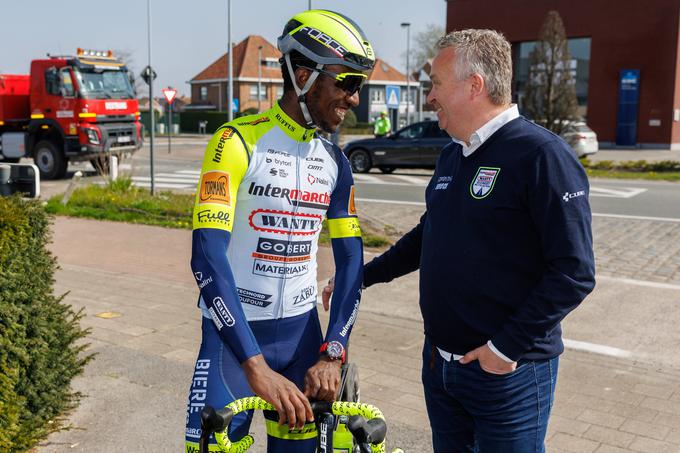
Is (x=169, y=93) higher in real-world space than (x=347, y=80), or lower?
higher

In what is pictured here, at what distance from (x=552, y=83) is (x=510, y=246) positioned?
2323cm

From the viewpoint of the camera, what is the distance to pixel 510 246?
2.37 meters

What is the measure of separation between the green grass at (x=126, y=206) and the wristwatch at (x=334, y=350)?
9.13 meters

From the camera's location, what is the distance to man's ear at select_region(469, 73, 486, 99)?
2.42 meters

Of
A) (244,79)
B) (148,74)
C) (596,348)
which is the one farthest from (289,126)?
(244,79)

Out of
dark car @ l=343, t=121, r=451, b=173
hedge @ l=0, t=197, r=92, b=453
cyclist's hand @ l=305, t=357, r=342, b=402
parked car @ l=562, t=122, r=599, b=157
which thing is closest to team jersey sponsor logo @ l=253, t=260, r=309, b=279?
cyclist's hand @ l=305, t=357, r=342, b=402

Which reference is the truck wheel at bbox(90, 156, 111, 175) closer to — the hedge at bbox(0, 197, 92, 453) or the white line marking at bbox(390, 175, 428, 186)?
the white line marking at bbox(390, 175, 428, 186)

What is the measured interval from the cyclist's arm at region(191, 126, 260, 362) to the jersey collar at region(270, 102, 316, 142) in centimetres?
19

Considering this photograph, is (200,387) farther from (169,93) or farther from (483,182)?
(169,93)

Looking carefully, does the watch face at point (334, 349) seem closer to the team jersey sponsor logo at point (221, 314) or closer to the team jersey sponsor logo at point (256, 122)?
the team jersey sponsor logo at point (221, 314)

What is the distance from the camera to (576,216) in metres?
2.24

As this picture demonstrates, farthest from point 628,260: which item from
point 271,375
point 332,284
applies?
point 271,375

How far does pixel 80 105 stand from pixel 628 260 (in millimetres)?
15281

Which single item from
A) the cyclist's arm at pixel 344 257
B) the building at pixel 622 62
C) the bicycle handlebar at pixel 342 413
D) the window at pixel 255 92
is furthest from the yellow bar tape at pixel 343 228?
the window at pixel 255 92
